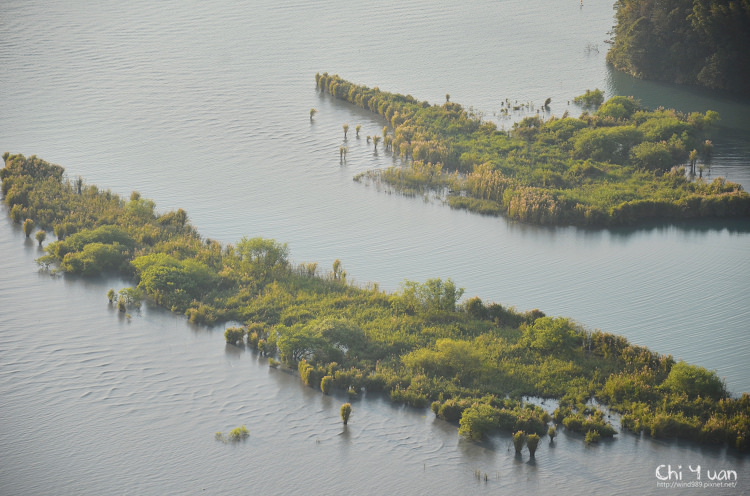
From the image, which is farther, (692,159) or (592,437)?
(692,159)

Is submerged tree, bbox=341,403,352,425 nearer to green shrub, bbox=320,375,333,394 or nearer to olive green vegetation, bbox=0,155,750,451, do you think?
olive green vegetation, bbox=0,155,750,451

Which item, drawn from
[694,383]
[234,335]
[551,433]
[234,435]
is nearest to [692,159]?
[694,383]

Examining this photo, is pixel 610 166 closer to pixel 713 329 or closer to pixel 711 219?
pixel 711 219

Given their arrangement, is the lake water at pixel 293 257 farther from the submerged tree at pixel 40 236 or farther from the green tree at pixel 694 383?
the green tree at pixel 694 383

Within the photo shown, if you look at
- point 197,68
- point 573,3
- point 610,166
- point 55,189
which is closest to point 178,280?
point 55,189

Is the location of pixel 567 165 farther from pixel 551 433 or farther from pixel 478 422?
pixel 478 422

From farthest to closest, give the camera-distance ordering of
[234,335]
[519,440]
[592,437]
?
1. [234,335]
2. [592,437]
3. [519,440]
